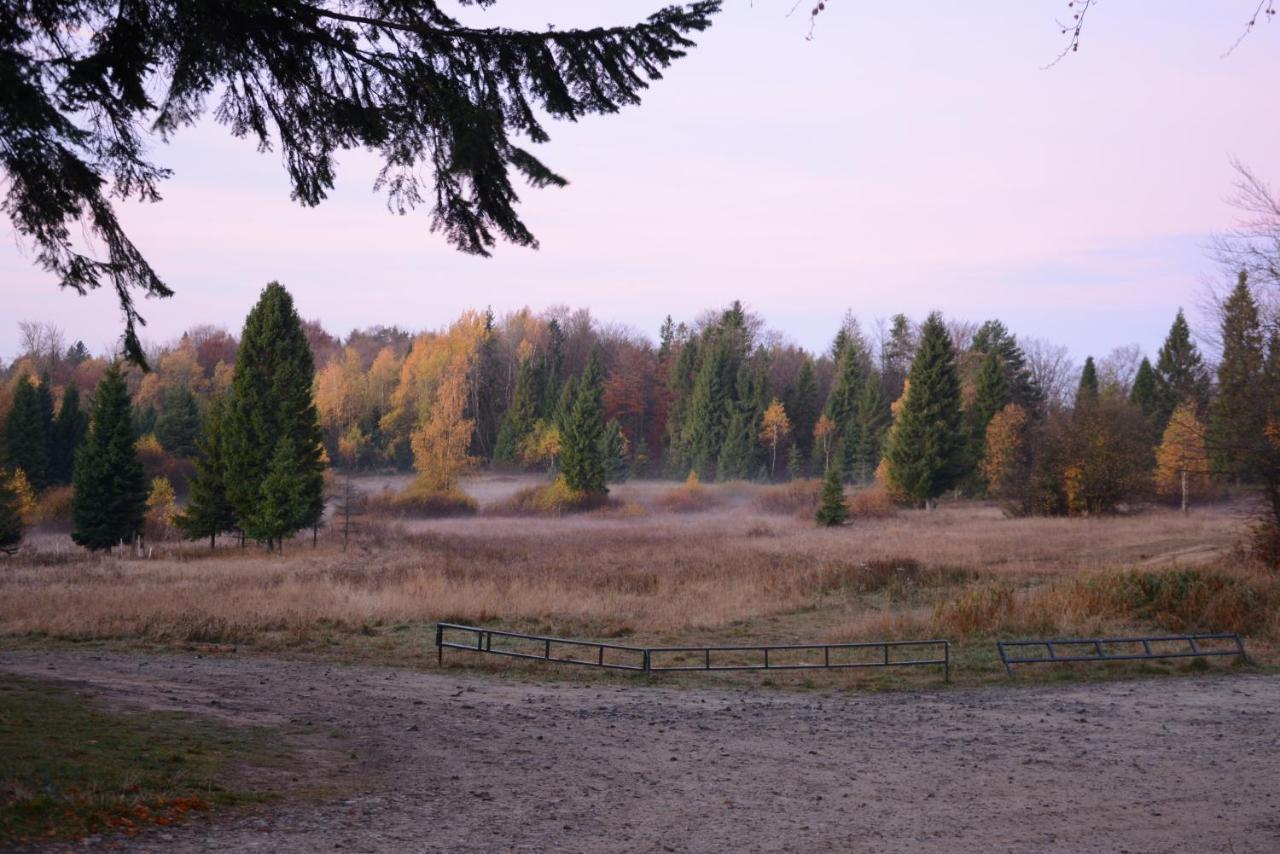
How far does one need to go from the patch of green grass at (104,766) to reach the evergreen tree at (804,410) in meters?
87.0

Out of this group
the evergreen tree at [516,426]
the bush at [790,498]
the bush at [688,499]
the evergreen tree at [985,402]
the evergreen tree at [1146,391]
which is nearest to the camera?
the bush at [790,498]

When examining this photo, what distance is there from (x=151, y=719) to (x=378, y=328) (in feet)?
384

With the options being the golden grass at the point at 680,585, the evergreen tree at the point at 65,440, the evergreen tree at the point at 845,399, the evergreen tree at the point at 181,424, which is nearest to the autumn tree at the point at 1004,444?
the golden grass at the point at 680,585

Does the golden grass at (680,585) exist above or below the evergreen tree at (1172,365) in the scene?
below

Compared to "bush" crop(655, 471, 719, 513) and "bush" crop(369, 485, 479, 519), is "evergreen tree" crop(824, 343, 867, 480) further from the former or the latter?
"bush" crop(369, 485, 479, 519)

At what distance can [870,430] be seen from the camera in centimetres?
8556

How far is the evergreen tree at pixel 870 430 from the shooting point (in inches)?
3346

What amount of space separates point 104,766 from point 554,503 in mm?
58393

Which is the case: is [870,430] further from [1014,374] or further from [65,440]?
[65,440]

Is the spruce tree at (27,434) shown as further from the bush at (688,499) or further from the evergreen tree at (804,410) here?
the evergreen tree at (804,410)

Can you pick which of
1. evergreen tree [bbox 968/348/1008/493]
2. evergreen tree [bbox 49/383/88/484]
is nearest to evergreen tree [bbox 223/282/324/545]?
evergreen tree [bbox 49/383/88/484]

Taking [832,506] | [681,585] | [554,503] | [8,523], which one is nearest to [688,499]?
[554,503]

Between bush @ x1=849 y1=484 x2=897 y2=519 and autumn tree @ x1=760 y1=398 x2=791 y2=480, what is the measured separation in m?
21.7

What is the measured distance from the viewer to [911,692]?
14.5 metres
